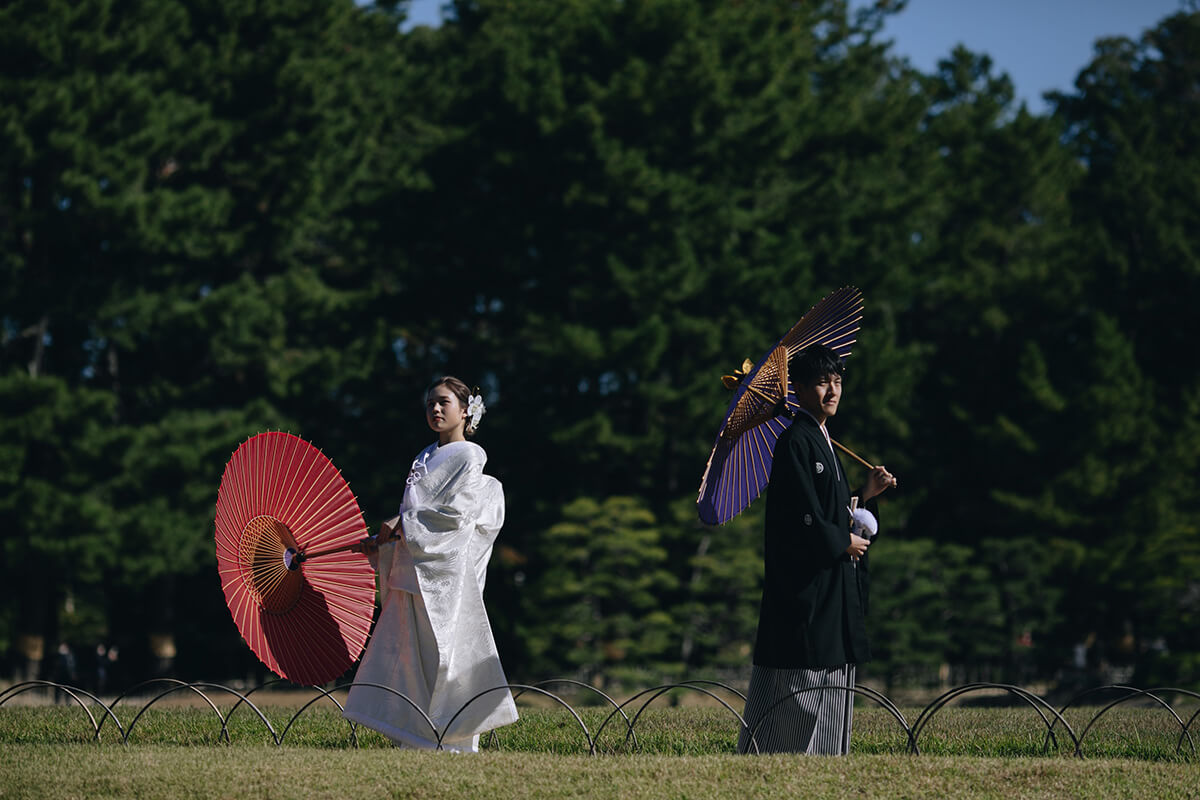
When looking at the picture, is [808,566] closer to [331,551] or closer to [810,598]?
[810,598]

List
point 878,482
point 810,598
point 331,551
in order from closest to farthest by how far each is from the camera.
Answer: point 810,598 → point 878,482 → point 331,551

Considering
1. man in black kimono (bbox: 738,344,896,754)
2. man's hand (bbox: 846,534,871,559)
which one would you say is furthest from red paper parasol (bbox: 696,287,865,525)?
man's hand (bbox: 846,534,871,559)

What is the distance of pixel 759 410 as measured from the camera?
6.16 meters

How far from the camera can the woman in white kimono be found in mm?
6023

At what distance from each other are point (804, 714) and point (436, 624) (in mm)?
1635

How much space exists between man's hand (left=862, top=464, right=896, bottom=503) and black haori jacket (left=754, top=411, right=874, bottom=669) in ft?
0.30

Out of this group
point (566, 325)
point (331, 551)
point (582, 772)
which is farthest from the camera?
point (566, 325)

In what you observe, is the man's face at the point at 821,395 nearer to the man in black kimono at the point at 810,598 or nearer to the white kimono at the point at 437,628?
the man in black kimono at the point at 810,598

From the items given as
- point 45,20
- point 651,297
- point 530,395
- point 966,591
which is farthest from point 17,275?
point 966,591

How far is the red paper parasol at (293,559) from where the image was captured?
604 centimetres

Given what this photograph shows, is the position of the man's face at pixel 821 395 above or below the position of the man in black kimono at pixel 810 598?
above

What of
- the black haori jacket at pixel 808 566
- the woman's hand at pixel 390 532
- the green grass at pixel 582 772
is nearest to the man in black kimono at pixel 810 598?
the black haori jacket at pixel 808 566

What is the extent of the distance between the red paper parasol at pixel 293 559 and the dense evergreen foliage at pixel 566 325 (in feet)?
40.6

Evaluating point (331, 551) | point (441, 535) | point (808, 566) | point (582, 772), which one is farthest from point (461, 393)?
point (582, 772)
